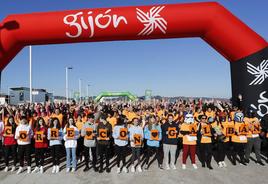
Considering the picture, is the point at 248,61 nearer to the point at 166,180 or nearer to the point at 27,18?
the point at 166,180

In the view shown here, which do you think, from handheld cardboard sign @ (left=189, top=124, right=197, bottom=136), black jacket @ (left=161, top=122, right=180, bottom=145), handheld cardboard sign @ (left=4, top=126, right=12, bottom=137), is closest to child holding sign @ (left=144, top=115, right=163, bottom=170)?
black jacket @ (left=161, top=122, right=180, bottom=145)

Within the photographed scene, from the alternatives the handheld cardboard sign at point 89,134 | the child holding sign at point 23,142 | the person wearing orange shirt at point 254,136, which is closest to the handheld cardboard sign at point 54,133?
the child holding sign at point 23,142

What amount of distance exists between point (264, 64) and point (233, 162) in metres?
3.25

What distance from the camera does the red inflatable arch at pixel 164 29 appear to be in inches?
327

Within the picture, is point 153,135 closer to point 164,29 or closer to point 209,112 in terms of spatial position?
point 164,29

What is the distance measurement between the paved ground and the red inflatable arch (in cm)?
232

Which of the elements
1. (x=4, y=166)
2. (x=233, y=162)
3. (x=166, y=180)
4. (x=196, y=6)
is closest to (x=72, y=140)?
(x=4, y=166)

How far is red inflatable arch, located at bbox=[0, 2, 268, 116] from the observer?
327 inches

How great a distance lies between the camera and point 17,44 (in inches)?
350

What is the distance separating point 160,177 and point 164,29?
4530mm

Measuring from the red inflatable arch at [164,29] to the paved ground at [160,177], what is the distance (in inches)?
91.3

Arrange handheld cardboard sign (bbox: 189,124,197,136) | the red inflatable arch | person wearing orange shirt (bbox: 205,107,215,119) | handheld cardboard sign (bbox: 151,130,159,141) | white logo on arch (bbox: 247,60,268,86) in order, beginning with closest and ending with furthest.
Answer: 1. handheld cardboard sign (bbox: 151,130,159,141)
2. handheld cardboard sign (bbox: 189,124,197,136)
3. the red inflatable arch
4. white logo on arch (bbox: 247,60,268,86)
5. person wearing orange shirt (bbox: 205,107,215,119)

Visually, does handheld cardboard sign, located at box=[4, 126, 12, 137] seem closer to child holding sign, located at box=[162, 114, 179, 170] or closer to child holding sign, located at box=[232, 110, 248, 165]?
child holding sign, located at box=[162, 114, 179, 170]

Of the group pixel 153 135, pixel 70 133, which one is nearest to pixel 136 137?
pixel 153 135
